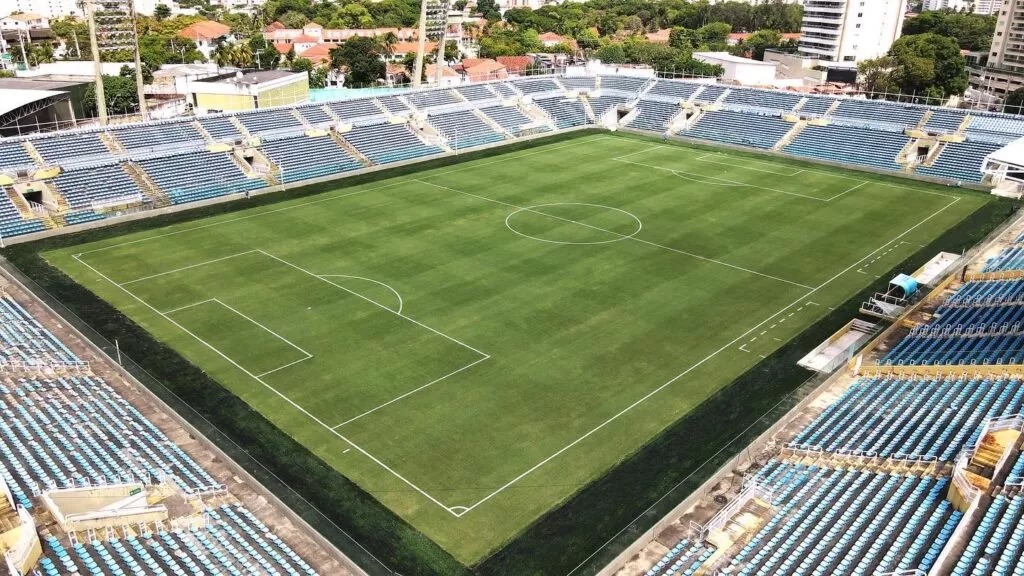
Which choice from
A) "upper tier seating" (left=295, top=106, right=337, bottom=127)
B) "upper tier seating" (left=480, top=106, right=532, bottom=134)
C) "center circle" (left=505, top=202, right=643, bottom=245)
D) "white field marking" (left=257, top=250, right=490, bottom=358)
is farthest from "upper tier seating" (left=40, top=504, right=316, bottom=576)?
"upper tier seating" (left=480, top=106, right=532, bottom=134)

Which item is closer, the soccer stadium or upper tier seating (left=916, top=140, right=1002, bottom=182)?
the soccer stadium

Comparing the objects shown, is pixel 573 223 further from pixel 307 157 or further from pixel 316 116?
pixel 316 116

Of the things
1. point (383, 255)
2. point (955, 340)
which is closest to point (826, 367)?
point (955, 340)

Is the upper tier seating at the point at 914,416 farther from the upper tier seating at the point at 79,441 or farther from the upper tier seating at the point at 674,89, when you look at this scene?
the upper tier seating at the point at 674,89

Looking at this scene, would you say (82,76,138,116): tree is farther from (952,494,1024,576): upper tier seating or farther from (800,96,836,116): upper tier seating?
(952,494,1024,576): upper tier seating

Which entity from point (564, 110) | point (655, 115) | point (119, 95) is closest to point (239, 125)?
point (119, 95)

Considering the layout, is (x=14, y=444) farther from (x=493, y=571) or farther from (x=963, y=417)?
(x=963, y=417)
